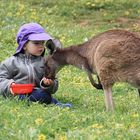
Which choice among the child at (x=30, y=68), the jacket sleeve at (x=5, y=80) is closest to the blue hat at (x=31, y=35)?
the child at (x=30, y=68)

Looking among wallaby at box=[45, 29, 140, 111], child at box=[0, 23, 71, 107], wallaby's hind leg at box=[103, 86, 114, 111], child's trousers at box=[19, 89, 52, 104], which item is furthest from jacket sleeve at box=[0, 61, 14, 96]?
wallaby's hind leg at box=[103, 86, 114, 111]

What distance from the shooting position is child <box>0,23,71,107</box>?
23.0 feet

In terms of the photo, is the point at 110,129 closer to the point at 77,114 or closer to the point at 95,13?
the point at 77,114

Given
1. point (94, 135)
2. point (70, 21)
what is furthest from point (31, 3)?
point (94, 135)

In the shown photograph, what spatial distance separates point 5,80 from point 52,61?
2.68 ft

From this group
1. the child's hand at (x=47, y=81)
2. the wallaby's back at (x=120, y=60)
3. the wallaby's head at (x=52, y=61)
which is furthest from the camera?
the wallaby's head at (x=52, y=61)

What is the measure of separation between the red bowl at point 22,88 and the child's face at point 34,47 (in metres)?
0.45

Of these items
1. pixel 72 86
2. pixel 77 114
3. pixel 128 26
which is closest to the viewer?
pixel 77 114

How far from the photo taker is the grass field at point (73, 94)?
5188 millimetres

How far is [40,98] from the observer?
276 inches

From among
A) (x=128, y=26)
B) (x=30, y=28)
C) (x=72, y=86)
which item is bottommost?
(x=128, y=26)

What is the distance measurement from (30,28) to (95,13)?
31.4 feet

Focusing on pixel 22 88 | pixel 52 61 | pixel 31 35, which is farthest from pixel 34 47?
pixel 22 88

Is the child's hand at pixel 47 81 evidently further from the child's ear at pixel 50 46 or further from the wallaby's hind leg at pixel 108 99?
the wallaby's hind leg at pixel 108 99
